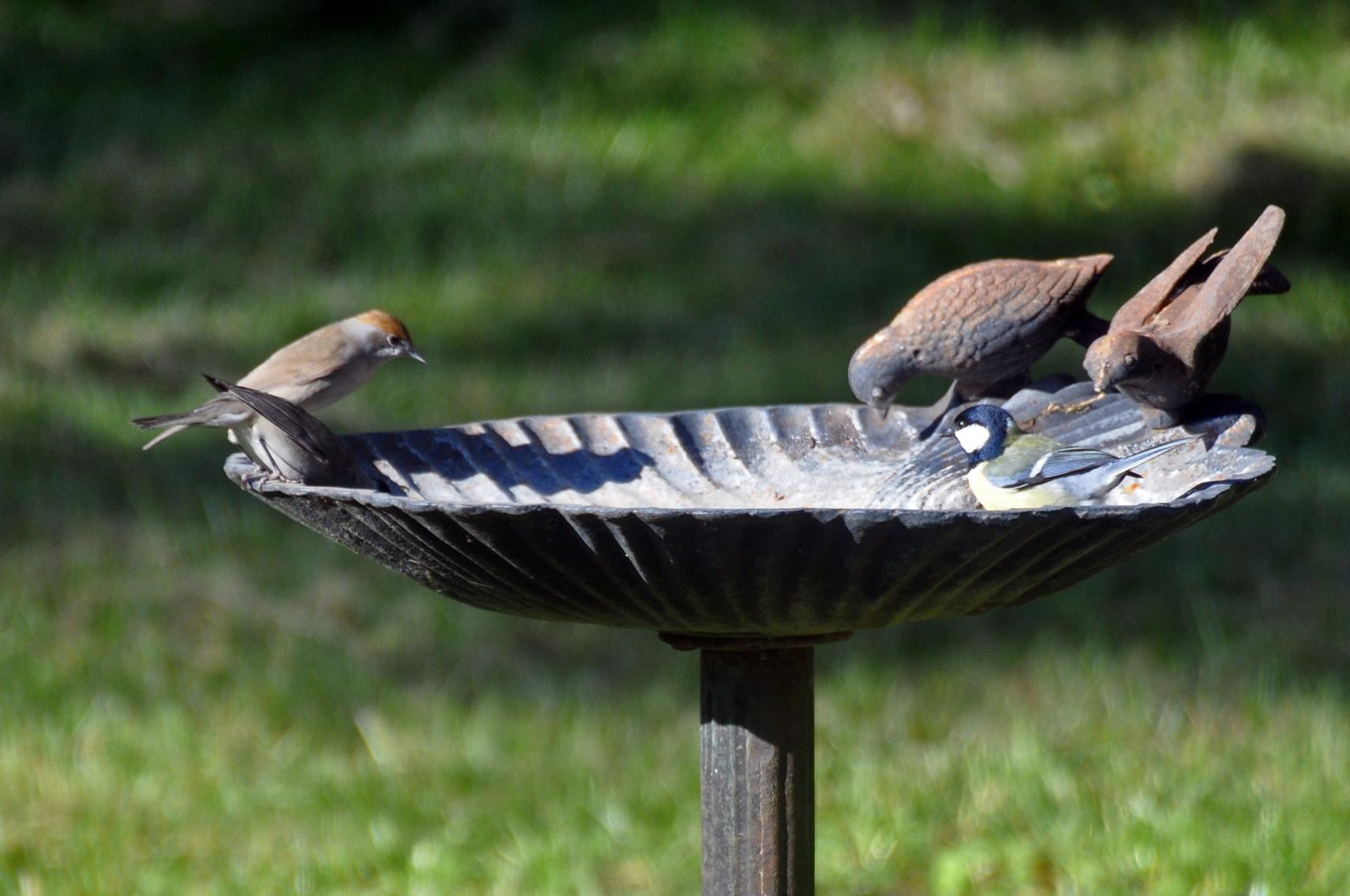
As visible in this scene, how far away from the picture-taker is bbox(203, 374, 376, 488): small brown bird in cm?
210

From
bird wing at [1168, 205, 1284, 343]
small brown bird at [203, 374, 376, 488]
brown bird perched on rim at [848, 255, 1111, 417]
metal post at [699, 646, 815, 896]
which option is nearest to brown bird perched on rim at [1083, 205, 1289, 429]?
bird wing at [1168, 205, 1284, 343]

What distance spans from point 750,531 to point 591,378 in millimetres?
3922

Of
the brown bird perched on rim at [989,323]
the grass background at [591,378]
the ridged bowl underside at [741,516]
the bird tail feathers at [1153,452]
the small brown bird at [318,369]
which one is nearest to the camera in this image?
the ridged bowl underside at [741,516]

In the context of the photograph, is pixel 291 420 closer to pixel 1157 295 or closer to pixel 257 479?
pixel 257 479

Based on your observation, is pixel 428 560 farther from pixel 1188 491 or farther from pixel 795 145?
pixel 795 145

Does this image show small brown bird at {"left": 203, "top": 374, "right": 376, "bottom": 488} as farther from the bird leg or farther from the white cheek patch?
the bird leg

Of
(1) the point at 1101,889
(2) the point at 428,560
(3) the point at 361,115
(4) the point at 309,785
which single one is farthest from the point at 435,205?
(2) the point at 428,560

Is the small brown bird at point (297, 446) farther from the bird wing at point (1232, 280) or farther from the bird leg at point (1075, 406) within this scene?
the bird wing at point (1232, 280)

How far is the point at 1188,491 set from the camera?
1.97m

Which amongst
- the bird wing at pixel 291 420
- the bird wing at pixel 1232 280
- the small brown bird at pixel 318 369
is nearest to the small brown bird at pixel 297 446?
the bird wing at pixel 291 420

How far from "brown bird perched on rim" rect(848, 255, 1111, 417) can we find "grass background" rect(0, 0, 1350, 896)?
4.40ft

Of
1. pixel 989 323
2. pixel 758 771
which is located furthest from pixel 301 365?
pixel 989 323

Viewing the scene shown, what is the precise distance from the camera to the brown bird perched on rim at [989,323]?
2.31 metres

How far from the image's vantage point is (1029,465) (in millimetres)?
2125
